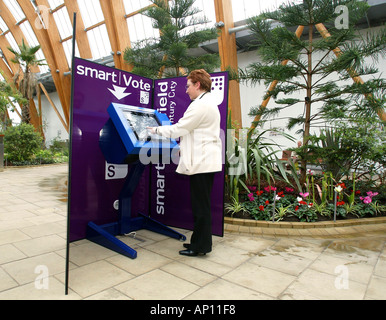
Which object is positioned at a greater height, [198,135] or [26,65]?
[26,65]

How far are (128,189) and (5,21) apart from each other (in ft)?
67.5

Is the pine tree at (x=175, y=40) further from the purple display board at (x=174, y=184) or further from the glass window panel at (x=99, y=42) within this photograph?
the glass window panel at (x=99, y=42)

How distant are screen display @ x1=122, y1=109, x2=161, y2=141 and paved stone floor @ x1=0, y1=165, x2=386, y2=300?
1.07m

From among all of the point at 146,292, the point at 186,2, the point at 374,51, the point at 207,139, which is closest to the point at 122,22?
the point at 186,2

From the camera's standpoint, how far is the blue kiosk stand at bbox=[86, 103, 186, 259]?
93.7 inches

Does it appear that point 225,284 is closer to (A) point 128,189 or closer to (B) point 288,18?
(A) point 128,189

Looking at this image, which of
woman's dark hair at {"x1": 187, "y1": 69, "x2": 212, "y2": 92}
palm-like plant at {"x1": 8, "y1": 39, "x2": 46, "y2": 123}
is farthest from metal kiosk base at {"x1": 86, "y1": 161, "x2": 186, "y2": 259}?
palm-like plant at {"x1": 8, "y1": 39, "x2": 46, "y2": 123}

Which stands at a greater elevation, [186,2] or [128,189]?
[186,2]

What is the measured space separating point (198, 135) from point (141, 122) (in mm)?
580

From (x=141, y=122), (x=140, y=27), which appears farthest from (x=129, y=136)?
(x=140, y=27)

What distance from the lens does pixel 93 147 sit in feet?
9.28

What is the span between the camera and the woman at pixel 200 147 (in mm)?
2373

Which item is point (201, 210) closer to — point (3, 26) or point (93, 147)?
point (93, 147)

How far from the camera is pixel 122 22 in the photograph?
1212 cm
